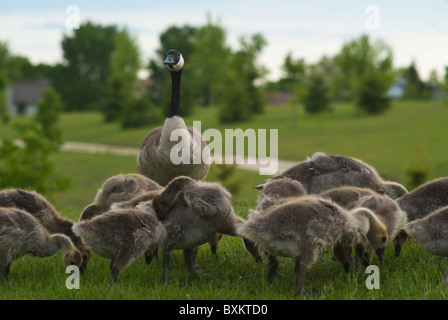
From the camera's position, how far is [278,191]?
23.7ft

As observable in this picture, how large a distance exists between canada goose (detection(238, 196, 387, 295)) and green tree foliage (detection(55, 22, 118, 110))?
91451 mm

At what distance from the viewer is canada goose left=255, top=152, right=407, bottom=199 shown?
8016 mm

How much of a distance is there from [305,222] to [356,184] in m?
2.54

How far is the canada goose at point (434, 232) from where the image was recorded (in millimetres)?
6016

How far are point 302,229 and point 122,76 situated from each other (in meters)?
69.9

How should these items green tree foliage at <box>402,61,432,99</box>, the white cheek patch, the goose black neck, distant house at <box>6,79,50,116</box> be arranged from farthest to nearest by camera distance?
distant house at <box>6,79,50,116</box> → green tree foliage at <box>402,61,432,99</box> → the white cheek patch → the goose black neck

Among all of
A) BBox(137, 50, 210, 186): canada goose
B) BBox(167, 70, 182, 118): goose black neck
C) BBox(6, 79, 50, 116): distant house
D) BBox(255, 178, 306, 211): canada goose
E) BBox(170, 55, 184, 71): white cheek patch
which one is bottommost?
BBox(255, 178, 306, 211): canada goose

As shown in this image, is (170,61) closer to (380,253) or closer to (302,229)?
(380,253)

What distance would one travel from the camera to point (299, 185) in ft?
24.7

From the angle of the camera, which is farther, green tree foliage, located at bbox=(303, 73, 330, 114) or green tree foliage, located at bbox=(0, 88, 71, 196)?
green tree foliage, located at bbox=(303, 73, 330, 114)

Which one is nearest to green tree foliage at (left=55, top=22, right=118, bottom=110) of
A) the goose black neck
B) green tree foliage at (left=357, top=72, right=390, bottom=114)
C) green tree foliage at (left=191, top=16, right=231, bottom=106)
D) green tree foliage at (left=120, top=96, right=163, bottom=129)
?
green tree foliage at (left=191, top=16, right=231, bottom=106)

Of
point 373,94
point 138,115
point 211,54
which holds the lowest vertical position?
point 138,115

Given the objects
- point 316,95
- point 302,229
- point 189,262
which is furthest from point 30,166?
point 316,95

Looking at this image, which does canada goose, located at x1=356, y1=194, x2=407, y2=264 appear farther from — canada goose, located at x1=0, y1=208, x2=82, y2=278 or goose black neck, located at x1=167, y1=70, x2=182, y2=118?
goose black neck, located at x1=167, y1=70, x2=182, y2=118
